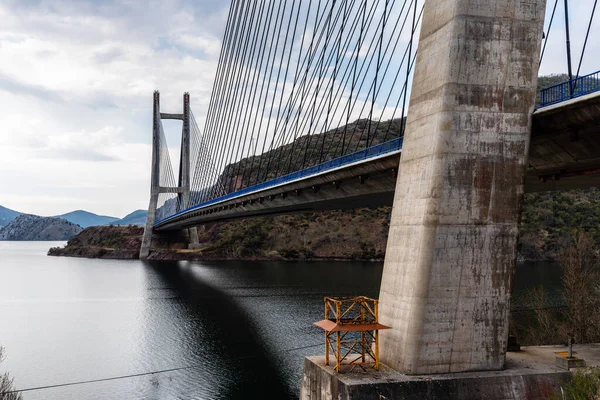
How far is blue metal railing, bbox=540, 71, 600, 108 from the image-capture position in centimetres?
1535

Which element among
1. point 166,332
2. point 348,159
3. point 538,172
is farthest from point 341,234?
point 538,172

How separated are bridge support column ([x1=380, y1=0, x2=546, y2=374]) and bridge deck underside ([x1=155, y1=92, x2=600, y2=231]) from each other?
1.25 meters

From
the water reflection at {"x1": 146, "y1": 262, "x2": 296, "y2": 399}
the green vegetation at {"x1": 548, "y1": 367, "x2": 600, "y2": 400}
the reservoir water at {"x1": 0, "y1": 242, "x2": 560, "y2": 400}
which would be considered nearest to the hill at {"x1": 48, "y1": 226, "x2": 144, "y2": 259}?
the reservoir water at {"x1": 0, "y1": 242, "x2": 560, "y2": 400}

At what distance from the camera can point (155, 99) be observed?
104 metres

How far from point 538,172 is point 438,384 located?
9830 mm

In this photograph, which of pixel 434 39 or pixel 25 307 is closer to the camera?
pixel 434 39

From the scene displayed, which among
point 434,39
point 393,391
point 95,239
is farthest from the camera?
point 95,239

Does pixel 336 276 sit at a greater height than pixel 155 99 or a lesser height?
lesser

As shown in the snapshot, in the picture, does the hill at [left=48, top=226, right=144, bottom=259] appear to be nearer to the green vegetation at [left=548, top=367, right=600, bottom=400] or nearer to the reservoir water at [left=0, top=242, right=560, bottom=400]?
the reservoir water at [left=0, top=242, right=560, bottom=400]

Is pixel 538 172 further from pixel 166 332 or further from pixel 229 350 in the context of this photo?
pixel 166 332

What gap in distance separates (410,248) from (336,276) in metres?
48.3

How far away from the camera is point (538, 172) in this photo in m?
20.7

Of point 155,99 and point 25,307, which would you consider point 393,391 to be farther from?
point 155,99

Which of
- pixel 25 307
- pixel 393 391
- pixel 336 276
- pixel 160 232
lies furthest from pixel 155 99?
pixel 393 391
